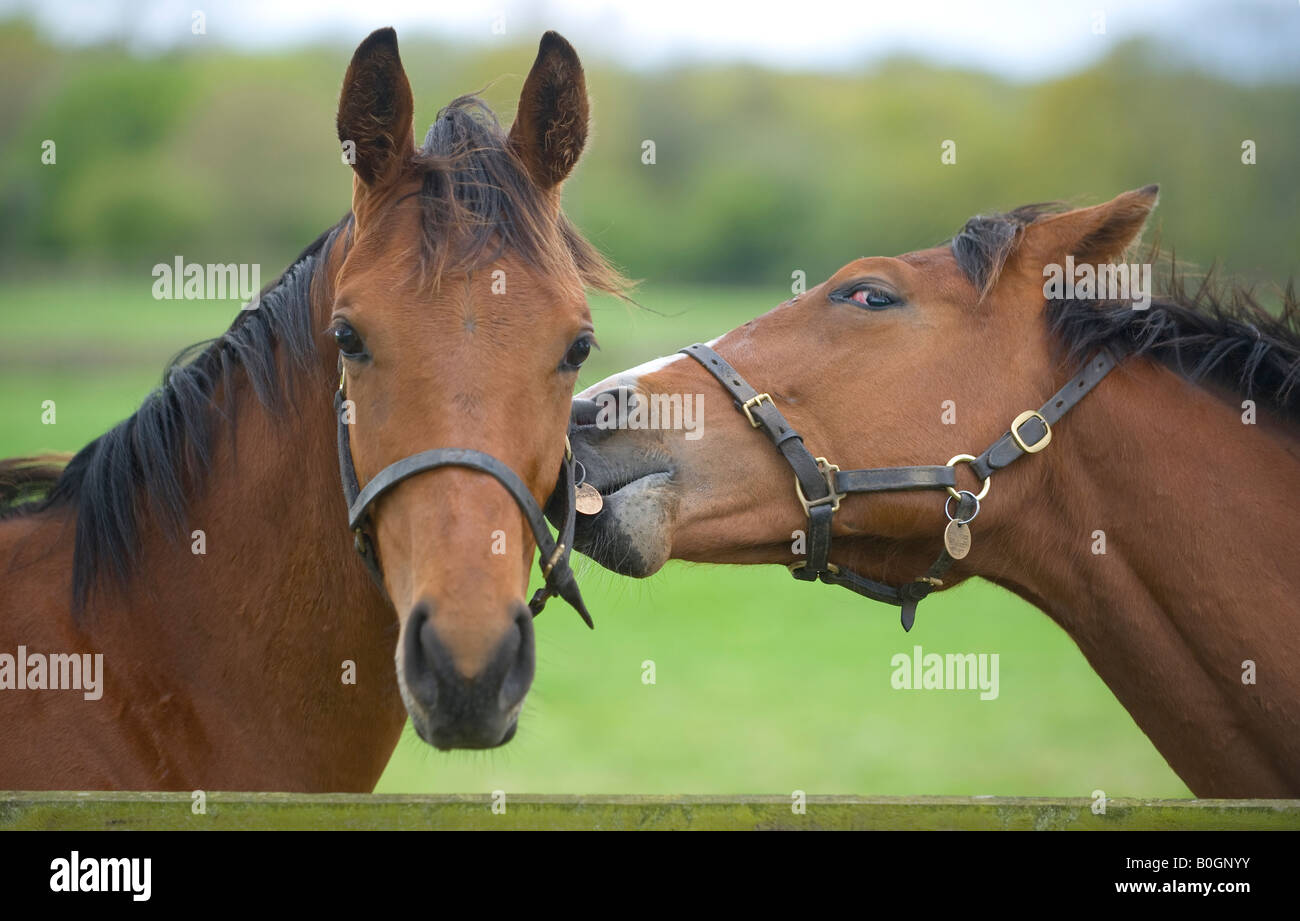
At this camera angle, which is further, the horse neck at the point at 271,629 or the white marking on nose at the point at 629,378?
the white marking on nose at the point at 629,378

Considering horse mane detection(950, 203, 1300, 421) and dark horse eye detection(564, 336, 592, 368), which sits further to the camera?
horse mane detection(950, 203, 1300, 421)

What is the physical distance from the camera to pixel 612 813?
7.81 ft

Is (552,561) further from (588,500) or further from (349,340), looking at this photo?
(349,340)

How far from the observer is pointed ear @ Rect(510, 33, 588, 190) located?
9.59 ft

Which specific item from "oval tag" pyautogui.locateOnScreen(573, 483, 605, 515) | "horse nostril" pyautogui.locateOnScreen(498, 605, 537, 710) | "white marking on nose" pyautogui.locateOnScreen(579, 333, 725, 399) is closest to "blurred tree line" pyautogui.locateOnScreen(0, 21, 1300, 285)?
"white marking on nose" pyautogui.locateOnScreen(579, 333, 725, 399)

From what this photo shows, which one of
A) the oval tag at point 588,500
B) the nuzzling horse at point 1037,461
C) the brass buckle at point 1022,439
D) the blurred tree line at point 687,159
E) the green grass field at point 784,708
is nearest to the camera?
the oval tag at point 588,500

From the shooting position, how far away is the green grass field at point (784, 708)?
10648 millimetres

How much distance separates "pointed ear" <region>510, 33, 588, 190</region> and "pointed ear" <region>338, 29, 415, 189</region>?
31 cm

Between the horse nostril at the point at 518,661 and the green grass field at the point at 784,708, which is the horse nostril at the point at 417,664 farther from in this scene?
the green grass field at the point at 784,708

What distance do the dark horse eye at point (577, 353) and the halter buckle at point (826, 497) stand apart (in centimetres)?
96

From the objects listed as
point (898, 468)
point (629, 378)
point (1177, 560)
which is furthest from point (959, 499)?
point (629, 378)

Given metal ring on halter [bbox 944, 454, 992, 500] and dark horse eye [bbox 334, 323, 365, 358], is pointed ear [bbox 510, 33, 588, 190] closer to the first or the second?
dark horse eye [bbox 334, 323, 365, 358]

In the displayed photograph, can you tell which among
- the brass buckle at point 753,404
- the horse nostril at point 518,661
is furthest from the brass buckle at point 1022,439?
the horse nostril at point 518,661

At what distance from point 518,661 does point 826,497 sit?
4.55 ft
